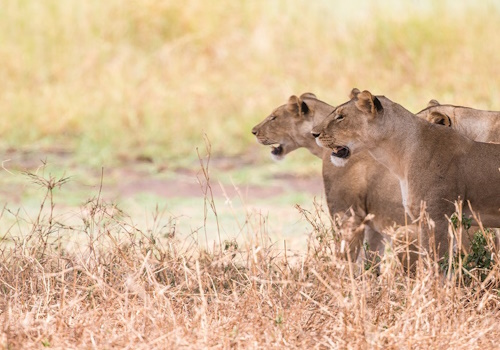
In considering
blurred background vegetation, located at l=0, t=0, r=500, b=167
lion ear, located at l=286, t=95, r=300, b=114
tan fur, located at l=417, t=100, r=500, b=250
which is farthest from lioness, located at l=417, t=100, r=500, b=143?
blurred background vegetation, located at l=0, t=0, r=500, b=167

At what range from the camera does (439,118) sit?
5754mm

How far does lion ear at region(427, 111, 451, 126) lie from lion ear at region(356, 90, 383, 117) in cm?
52

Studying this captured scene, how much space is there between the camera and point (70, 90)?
1319 cm

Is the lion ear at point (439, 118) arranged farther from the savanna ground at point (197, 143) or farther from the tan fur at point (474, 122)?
the savanna ground at point (197, 143)

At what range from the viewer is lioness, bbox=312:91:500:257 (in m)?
5.22

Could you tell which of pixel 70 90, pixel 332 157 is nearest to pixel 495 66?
pixel 70 90

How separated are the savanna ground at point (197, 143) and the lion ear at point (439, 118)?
2.80 ft

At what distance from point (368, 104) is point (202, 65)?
344 inches

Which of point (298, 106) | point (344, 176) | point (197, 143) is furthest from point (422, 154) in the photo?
point (197, 143)

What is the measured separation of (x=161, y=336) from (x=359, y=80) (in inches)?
360

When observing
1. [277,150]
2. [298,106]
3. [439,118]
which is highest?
[298,106]

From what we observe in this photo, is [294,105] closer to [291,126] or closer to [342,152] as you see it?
[291,126]

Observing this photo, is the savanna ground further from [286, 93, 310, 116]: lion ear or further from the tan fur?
the tan fur

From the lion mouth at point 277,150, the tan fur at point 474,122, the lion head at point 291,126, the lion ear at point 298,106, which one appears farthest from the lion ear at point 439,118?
the lion mouth at point 277,150
